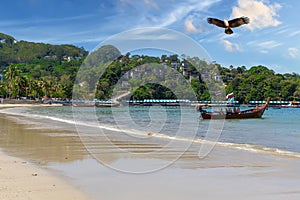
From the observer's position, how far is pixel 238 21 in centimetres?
1211

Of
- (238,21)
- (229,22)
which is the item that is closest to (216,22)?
(229,22)

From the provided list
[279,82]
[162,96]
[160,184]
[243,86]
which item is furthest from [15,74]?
Result: [160,184]

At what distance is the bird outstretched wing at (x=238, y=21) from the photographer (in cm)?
1191

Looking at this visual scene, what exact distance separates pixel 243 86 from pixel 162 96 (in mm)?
62388

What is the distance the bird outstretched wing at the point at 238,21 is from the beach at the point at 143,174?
4.33m

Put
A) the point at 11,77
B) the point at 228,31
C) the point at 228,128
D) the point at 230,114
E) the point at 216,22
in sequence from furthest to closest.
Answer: the point at 11,77 < the point at 230,114 < the point at 228,128 < the point at 216,22 < the point at 228,31

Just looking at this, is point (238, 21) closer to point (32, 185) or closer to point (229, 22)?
point (229, 22)

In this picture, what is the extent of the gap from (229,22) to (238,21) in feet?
0.98

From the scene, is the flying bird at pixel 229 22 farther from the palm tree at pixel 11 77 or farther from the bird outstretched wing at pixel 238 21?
the palm tree at pixel 11 77

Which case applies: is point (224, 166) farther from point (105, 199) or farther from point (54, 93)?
point (54, 93)

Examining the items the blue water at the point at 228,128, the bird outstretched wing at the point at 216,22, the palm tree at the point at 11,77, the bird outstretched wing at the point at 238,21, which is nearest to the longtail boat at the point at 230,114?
the blue water at the point at 228,128

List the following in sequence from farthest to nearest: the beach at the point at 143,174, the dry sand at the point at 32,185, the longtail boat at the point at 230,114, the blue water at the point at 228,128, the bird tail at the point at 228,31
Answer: the longtail boat at the point at 230,114
the blue water at the point at 228,128
the bird tail at the point at 228,31
the beach at the point at 143,174
the dry sand at the point at 32,185

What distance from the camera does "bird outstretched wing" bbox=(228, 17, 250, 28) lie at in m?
11.9

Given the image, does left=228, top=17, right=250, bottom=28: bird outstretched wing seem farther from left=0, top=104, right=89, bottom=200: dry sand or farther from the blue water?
left=0, top=104, right=89, bottom=200: dry sand
